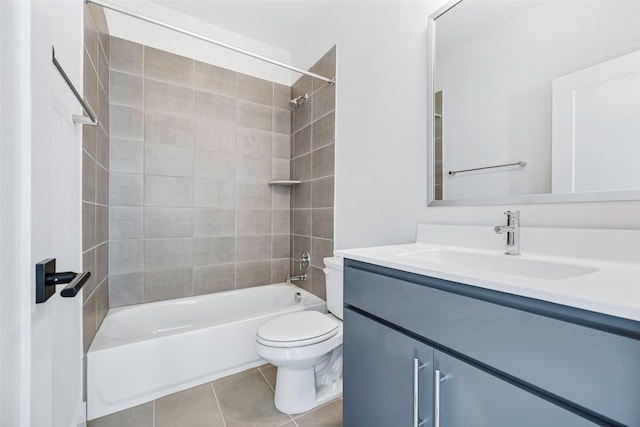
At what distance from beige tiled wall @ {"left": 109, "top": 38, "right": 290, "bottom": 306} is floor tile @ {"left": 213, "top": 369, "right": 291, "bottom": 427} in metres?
0.82

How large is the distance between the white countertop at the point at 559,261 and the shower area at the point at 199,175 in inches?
40.6

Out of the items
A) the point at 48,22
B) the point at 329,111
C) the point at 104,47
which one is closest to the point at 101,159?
the point at 104,47

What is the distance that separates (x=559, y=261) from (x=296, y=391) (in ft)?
4.34

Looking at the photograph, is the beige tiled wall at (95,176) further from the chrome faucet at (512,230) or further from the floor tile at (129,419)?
the chrome faucet at (512,230)

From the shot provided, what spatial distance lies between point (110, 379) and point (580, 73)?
2.41 m

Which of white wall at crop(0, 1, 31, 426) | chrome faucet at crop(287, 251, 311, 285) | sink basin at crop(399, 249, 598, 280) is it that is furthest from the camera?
chrome faucet at crop(287, 251, 311, 285)

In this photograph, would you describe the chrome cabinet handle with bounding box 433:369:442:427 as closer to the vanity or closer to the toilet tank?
the vanity

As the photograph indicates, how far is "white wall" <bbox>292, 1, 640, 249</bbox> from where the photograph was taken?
140 cm

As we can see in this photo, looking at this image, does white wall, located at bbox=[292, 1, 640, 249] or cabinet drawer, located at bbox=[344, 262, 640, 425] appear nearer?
cabinet drawer, located at bbox=[344, 262, 640, 425]

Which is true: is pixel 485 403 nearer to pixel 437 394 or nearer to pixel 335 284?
pixel 437 394

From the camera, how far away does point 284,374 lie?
1479mm

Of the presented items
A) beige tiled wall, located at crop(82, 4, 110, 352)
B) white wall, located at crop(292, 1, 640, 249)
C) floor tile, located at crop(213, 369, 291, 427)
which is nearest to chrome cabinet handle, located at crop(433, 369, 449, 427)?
white wall, located at crop(292, 1, 640, 249)

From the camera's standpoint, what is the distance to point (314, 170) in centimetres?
230

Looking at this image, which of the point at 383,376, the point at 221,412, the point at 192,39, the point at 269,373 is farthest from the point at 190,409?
the point at 192,39
